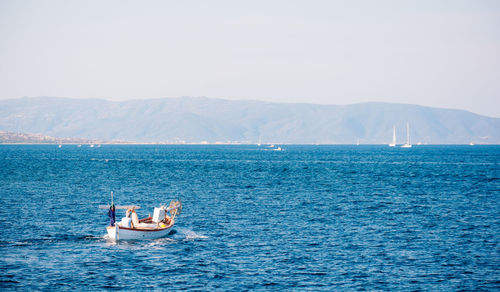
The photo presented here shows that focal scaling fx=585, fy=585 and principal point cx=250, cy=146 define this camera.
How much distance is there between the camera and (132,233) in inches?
1932

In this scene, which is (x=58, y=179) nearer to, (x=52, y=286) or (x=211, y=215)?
(x=211, y=215)

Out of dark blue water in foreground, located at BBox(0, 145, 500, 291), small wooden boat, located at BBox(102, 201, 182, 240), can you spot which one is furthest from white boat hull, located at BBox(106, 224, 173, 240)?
dark blue water in foreground, located at BBox(0, 145, 500, 291)

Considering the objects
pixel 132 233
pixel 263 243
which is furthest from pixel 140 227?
pixel 263 243

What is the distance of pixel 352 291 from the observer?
3497 cm

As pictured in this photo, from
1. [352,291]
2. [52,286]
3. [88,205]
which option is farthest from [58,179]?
[352,291]

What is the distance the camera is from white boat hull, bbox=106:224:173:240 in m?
48.2

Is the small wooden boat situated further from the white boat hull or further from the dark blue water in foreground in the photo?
the dark blue water in foreground

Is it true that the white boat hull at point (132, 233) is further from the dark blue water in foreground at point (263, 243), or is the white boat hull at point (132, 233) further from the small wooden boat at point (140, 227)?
the dark blue water in foreground at point (263, 243)

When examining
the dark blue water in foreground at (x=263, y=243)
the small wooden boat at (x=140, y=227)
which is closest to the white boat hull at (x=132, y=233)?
the small wooden boat at (x=140, y=227)

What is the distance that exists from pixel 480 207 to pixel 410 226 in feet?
65.0

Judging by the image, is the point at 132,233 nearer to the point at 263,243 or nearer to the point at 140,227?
the point at 140,227

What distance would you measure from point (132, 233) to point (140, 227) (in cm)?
206

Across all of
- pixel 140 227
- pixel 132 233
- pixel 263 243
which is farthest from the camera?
pixel 140 227

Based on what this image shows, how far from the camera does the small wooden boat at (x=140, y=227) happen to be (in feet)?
159
